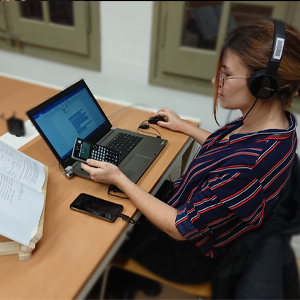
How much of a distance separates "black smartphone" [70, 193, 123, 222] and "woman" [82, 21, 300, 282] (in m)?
0.06

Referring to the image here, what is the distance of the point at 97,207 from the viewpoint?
2.72 ft

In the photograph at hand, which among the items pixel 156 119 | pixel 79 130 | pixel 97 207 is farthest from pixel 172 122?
pixel 97 207

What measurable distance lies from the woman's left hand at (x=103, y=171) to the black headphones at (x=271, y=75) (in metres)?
0.43

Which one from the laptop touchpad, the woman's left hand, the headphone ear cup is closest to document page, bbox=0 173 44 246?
the woman's left hand

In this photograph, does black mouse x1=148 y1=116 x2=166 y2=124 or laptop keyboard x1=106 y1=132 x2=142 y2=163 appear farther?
black mouse x1=148 y1=116 x2=166 y2=124

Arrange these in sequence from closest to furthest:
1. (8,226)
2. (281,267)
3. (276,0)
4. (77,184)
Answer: (281,267)
(8,226)
(77,184)
(276,0)

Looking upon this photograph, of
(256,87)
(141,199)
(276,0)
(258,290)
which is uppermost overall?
(276,0)

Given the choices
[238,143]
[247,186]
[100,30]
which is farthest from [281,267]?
[100,30]

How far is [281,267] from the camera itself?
0.51 metres

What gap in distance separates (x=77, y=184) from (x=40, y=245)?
0.24 m

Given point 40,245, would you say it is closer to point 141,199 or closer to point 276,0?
point 141,199

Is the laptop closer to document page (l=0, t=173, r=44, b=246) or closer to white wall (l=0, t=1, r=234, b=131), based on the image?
document page (l=0, t=173, r=44, b=246)

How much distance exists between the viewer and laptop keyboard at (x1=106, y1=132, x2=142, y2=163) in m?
1.07

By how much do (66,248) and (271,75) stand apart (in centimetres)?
63
